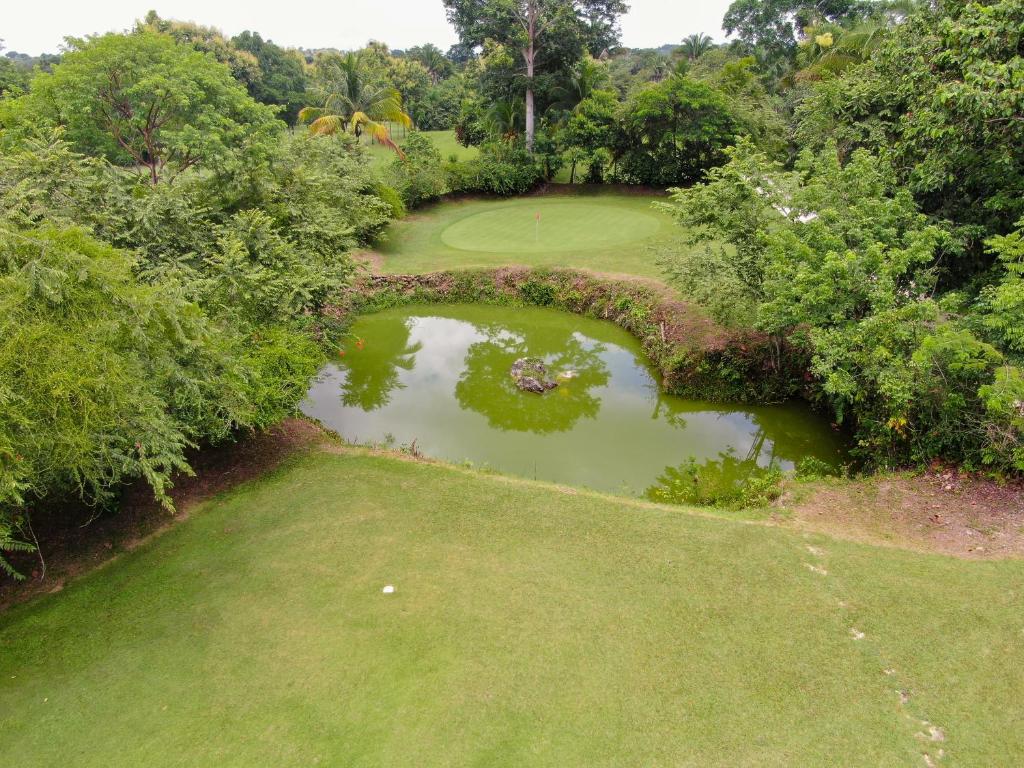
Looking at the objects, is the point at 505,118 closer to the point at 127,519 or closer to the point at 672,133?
the point at 672,133

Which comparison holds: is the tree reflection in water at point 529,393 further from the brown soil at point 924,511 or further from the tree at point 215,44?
the tree at point 215,44

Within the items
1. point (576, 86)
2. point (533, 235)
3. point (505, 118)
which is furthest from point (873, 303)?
Result: point (505, 118)

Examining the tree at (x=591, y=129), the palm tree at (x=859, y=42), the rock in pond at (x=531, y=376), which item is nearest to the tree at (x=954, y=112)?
the rock in pond at (x=531, y=376)

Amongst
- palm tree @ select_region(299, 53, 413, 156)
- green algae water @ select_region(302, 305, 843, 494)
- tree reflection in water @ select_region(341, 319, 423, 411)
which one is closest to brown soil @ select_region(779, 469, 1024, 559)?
green algae water @ select_region(302, 305, 843, 494)

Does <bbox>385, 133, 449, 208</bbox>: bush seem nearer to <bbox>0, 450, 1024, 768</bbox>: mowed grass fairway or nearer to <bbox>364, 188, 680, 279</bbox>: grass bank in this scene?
<bbox>364, 188, 680, 279</bbox>: grass bank

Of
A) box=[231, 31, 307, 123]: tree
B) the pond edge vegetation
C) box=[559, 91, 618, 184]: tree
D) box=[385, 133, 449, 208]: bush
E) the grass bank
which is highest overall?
box=[231, 31, 307, 123]: tree

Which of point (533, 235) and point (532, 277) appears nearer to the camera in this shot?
point (532, 277)
